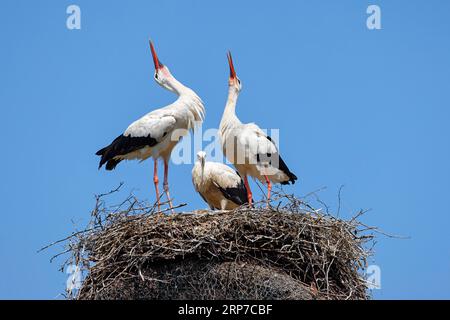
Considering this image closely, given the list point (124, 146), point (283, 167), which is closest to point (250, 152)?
point (283, 167)

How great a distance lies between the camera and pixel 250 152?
37.0 ft

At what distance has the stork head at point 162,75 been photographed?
11.9 m

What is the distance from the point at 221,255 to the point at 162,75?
3622 millimetres

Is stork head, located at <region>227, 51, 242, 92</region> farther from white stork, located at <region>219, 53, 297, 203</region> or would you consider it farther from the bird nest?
the bird nest

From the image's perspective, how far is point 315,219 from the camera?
9.57 m

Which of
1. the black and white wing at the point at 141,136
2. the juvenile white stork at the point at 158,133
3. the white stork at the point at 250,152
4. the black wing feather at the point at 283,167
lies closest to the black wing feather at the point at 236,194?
the white stork at the point at 250,152

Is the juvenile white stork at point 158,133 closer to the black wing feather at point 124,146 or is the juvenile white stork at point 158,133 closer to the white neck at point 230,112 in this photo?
the black wing feather at point 124,146

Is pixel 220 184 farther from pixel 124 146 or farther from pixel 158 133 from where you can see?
pixel 124 146

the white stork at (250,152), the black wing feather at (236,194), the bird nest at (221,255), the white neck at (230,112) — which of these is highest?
the white neck at (230,112)

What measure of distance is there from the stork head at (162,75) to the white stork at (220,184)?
3.54 ft

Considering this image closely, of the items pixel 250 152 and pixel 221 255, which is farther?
pixel 250 152

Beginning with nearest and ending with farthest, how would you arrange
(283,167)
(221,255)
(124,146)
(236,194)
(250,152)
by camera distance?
(221,255)
(124,146)
(250,152)
(283,167)
(236,194)
